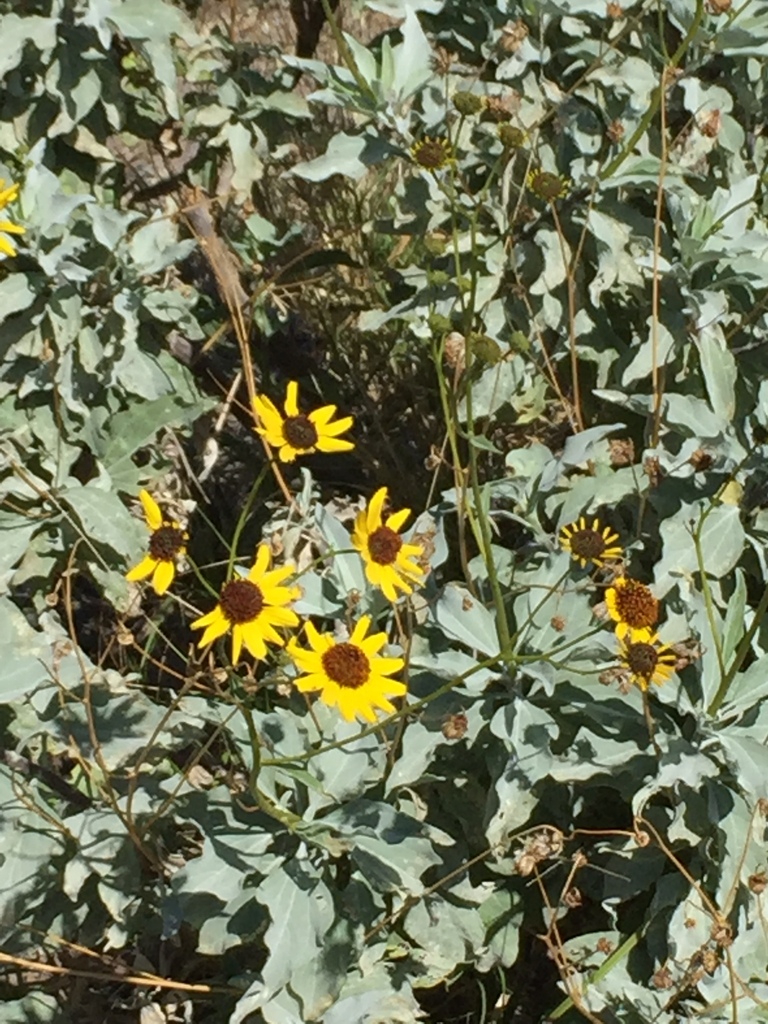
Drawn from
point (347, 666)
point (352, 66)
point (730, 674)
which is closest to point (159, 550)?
point (347, 666)

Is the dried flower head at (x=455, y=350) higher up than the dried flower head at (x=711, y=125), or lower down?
lower down

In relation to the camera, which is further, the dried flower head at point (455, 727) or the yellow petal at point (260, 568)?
the dried flower head at point (455, 727)

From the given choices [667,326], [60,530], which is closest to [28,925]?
[60,530]

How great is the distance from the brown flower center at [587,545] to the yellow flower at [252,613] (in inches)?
21.0

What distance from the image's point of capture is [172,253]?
1930 millimetres

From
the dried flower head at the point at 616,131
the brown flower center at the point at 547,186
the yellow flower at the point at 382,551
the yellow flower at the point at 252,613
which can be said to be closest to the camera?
the yellow flower at the point at 252,613

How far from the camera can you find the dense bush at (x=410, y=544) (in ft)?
4.89

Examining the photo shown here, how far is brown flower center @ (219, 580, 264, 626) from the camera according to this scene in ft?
4.00

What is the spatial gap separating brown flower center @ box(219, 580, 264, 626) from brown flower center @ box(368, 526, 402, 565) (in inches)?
7.0

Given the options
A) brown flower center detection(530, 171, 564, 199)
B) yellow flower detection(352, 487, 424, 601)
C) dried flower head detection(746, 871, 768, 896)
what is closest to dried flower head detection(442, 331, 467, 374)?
brown flower center detection(530, 171, 564, 199)

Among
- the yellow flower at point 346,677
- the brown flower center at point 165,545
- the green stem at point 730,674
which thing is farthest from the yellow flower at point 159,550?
the green stem at point 730,674

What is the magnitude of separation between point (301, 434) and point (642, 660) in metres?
0.51

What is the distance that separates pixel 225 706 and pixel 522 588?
1.53ft

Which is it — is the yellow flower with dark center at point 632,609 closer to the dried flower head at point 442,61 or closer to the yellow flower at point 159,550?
the yellow flower at point 159,550
